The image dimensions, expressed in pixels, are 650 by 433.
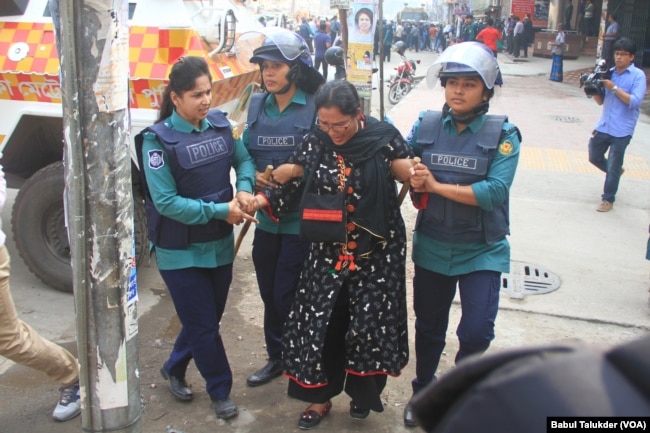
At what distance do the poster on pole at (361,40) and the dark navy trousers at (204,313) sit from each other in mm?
4507

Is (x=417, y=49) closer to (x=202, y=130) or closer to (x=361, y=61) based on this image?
(x=361, y=61)

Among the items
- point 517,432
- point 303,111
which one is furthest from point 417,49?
point 517,432

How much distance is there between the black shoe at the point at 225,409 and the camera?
3.25 meters

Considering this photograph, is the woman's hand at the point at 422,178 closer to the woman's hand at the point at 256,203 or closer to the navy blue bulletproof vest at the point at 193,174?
the woman's hand at the point at 256,203

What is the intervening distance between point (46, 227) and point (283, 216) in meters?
2.06

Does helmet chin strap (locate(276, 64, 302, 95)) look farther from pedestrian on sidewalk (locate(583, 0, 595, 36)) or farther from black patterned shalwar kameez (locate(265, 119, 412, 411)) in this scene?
pedestrian on sidewalk (locate(583, 0, 595, 36))

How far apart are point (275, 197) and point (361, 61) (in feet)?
14.6

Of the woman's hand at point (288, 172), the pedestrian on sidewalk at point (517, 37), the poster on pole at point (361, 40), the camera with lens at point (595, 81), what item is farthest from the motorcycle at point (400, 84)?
the woman's hand at point (288, 172)

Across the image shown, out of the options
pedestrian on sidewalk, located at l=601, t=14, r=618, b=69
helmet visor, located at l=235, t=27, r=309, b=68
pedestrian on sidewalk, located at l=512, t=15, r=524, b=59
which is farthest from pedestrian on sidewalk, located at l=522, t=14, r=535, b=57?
helmet visor, located at l=235, t=27, r=309, b=68

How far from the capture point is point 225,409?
3.25 meters

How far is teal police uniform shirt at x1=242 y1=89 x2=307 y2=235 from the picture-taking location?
336 cm

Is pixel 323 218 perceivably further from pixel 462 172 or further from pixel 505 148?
pixel 505 148

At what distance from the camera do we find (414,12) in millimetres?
49125

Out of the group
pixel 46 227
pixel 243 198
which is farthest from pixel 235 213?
pixel 46 227
